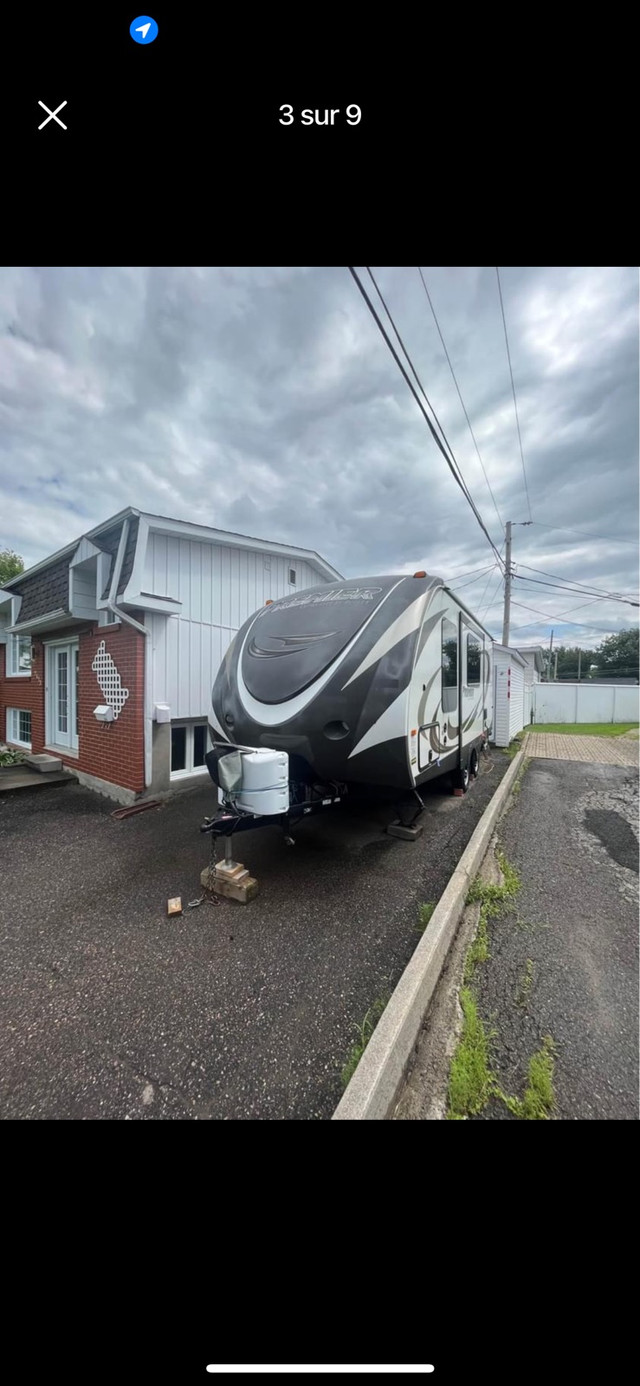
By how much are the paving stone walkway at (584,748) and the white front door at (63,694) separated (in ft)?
32.8

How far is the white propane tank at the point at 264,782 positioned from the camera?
295 centimetres

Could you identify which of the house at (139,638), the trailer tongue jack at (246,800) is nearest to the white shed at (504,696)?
the house at (139,638)

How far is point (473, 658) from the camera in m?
5.97

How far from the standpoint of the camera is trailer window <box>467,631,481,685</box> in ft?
18.6

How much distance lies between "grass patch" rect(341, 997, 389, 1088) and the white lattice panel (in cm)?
500

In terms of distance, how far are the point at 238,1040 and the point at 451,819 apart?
12.1ft

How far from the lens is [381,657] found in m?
3.25

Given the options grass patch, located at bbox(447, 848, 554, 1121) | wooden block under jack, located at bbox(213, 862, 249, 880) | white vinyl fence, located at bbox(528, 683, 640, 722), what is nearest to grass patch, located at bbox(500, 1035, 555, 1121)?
grass patch, located at bbox(447, 848, 554, 1121)

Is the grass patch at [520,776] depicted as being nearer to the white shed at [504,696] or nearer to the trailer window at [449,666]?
the white shed at [504,696]
